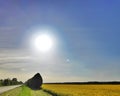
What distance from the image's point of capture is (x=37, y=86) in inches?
2857

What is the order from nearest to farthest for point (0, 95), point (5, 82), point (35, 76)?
point (0, 95) < point (5, 82) < point (35, 76)

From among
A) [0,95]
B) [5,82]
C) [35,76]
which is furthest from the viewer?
[35,76]

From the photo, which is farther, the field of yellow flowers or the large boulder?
the large boulder

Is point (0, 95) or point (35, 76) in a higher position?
point (35, 76)

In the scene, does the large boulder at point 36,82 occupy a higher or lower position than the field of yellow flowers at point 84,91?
higher

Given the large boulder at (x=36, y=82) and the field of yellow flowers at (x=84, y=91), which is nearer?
the field of yellow flowers at (x=84, y=91)

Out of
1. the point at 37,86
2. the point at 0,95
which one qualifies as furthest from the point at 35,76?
the point at 0,95

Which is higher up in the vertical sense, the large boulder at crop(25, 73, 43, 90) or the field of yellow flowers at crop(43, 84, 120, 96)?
the large boulder at crop(25, 73, 43, 90)

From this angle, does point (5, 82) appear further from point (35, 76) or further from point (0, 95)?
point (0, 95)

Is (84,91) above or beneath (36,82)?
beneath

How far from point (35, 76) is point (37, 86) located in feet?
15.9

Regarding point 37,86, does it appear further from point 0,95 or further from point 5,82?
point 0,95

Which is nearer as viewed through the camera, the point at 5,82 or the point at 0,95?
the point at 0,95

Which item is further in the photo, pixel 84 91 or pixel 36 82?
pixel 36 82
